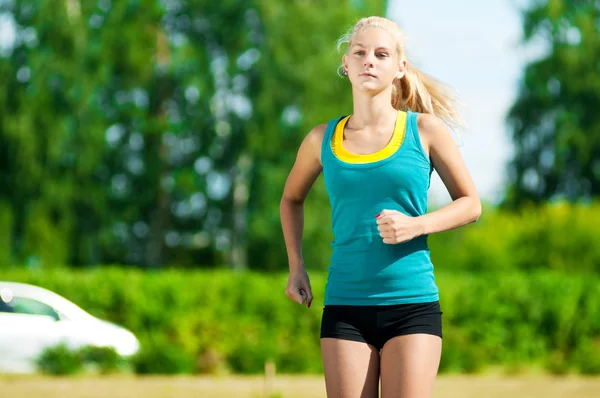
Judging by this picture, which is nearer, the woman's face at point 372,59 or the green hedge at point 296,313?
the woman's face at point 372,59

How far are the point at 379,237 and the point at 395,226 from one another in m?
0.16

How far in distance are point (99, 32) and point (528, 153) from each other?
54.1 ft

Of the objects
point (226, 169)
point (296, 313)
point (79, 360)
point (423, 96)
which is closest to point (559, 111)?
point (226, 169)

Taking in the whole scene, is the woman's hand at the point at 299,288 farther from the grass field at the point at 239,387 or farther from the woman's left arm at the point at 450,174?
the grass field at the point at 239,387

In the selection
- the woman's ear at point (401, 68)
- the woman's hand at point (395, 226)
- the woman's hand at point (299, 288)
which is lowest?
the woman's hand at point (299, 288)

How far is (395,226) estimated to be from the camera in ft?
9.88

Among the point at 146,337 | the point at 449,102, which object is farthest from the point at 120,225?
the point at 449,102

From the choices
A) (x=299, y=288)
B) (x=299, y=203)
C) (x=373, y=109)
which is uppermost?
(x=373, y=109)

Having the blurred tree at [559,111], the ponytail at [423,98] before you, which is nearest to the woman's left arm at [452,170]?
the ponytail at [423,98]

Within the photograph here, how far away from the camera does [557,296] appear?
656 inches

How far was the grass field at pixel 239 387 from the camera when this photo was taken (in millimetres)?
11758

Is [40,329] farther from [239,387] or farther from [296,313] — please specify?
[296,313]

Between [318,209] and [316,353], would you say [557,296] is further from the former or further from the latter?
[318,209]

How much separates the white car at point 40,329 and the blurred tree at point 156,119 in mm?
13894
